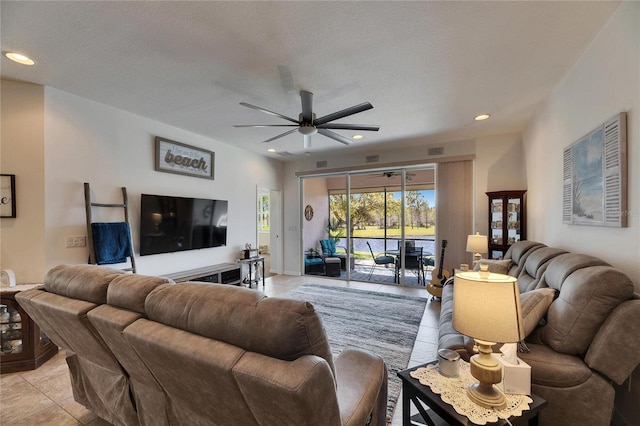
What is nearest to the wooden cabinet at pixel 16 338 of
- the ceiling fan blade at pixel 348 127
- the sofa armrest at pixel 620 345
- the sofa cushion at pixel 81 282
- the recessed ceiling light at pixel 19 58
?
the sofa cushion at pixel 81 282

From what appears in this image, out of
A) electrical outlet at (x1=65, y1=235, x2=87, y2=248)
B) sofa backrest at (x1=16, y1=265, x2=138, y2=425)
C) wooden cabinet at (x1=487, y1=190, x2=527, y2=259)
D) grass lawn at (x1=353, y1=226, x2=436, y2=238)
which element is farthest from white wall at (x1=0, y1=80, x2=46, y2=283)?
wooden cabinet at (x1=487, y1=190, x2=527, y2=259)

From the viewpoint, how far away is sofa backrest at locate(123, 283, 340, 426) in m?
0.82

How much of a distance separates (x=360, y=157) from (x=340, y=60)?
338cm

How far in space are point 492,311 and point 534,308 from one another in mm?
732

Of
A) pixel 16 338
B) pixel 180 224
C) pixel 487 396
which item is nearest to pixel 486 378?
pixel 487 396

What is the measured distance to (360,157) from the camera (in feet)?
18.4

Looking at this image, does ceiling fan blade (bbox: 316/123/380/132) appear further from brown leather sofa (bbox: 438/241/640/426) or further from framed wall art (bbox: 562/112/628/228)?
brown leather sofa (bbox: 438/241/640/426)

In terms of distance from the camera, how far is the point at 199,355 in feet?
3.07

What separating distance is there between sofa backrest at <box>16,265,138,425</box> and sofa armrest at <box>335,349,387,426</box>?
1218mm

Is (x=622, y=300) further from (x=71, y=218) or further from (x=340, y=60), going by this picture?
(x=71, y=218)

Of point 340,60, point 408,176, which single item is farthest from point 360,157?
point 340,60

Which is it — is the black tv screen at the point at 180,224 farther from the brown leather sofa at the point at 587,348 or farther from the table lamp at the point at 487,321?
the brown leather sofa at the point at 587,348

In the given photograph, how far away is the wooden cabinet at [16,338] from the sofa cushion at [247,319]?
2.34 metres

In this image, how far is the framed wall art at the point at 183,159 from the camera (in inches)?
154
